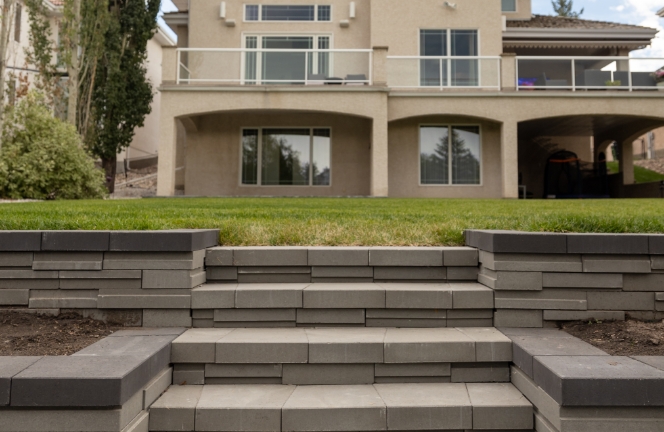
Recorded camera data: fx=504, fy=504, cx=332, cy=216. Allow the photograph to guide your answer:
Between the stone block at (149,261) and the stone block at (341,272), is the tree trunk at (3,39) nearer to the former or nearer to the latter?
the stone block at (149,261)

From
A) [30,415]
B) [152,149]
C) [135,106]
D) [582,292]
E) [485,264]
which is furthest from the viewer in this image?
[152,149]

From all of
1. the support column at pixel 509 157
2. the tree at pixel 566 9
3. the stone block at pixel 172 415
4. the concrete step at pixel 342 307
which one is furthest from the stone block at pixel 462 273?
the tree at pixel 566 9

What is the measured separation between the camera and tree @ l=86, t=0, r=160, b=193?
16.0m

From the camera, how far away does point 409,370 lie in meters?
2.93

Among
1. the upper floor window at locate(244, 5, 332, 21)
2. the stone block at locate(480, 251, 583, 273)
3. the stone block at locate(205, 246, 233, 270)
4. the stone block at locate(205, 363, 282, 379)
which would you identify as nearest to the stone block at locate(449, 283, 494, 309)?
the stone block at locate(480, 251, 583, 273)

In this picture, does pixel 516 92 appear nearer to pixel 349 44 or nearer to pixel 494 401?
pixel 349 44

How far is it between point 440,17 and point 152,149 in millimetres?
16769

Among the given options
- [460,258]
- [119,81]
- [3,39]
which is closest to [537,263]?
[460,258]

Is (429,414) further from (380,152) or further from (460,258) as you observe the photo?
(380,152)

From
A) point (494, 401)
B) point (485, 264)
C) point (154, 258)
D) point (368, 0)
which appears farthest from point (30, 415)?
point (368, 0)

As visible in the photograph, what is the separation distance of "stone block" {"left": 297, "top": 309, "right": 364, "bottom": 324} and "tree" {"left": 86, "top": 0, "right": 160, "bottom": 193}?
15.0 metres

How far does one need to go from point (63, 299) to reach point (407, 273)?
2.31 metres

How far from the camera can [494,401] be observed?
8.78ft

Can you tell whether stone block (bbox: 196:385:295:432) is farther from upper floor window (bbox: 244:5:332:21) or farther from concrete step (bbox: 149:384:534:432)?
upper floor window (bbox: 244:5:332:21)
